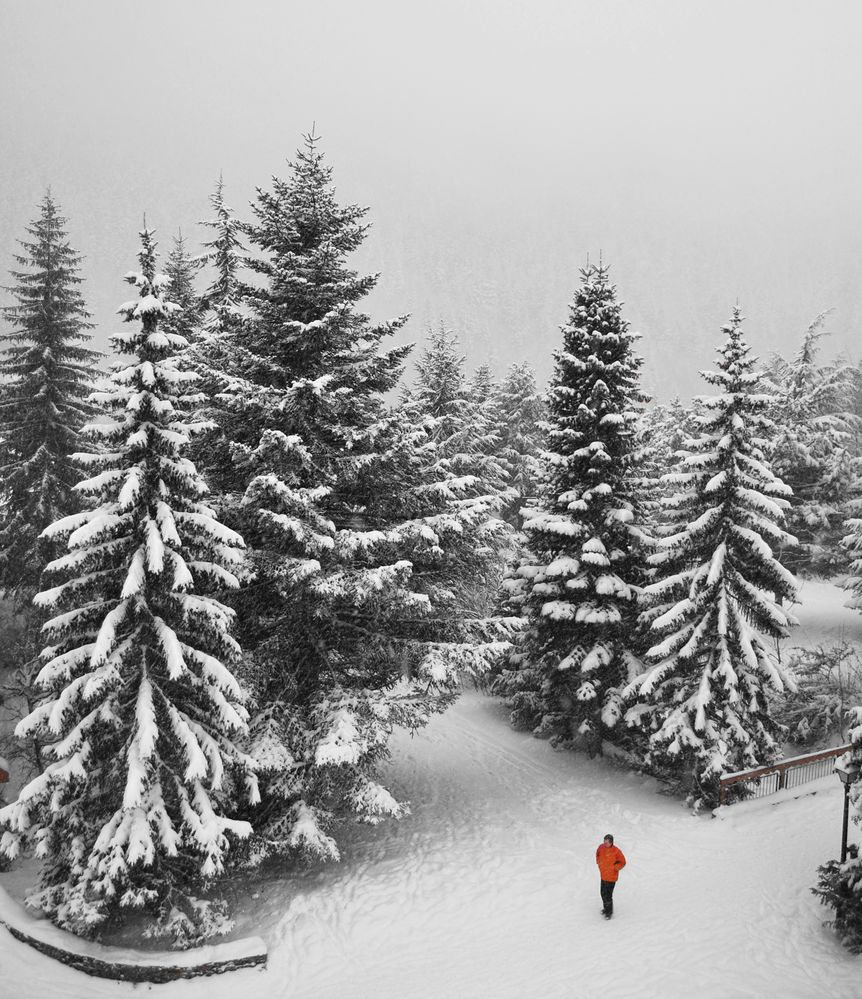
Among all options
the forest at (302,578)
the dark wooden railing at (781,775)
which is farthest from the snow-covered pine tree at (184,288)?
the dark wooden railing at (781,775)

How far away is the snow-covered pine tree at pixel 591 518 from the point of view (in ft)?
60.8

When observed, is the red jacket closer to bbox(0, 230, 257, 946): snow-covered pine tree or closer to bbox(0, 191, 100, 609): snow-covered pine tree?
bbox(0, 230, 257, 946): snow-covered pine tree

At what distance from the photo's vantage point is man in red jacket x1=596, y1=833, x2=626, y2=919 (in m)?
11.8

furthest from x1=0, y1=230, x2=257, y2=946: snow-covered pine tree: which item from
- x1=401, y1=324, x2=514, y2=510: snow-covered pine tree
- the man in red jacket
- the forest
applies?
x1=401, y1=324, x2=514, y2=510: snow-covered pine tree

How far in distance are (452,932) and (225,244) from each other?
62.9 ft

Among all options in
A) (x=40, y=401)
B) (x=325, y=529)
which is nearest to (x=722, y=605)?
(x=325, y=529)

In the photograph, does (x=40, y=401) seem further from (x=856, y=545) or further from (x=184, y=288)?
(x=856, y=545)

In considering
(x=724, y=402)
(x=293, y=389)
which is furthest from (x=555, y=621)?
(x=293, y=389)

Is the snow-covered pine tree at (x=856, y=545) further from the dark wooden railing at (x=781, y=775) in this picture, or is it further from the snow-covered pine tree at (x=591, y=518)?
the snow-covered pine tree at (x=591, y=518)

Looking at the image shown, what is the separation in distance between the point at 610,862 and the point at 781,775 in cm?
866

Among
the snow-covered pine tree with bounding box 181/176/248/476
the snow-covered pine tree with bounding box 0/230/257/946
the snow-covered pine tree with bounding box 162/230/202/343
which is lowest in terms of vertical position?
the snow-covered pine tree with bounding box 0/230/257/946

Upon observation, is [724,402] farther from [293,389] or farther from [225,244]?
[225,244]

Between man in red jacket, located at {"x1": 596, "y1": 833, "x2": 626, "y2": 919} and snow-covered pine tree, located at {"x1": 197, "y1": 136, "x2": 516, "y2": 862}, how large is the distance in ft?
13.6

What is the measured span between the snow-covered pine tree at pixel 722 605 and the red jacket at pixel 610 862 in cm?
493
